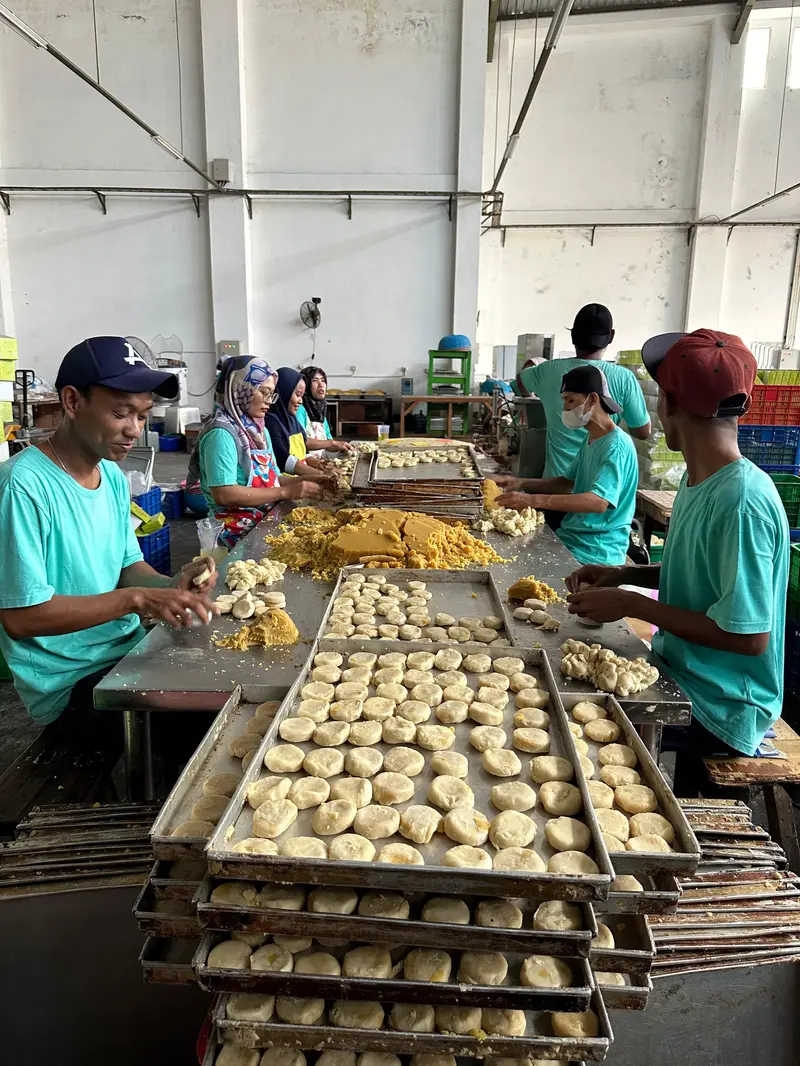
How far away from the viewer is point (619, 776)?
1306 millimetres

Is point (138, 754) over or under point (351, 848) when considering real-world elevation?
under

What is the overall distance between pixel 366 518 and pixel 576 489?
1291mm

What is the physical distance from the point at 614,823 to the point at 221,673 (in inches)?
43.4

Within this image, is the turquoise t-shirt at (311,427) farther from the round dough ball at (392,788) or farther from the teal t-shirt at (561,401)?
the round dough ball at (392,788)

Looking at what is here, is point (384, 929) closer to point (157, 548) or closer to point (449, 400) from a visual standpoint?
point (157, 548)

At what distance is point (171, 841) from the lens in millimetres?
1004

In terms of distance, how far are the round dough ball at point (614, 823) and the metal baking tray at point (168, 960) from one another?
0.73m

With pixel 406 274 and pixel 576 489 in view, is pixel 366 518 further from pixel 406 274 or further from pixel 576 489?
pixel 406 274

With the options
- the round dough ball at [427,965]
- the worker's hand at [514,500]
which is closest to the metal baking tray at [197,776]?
the round dough ball at [427,965]

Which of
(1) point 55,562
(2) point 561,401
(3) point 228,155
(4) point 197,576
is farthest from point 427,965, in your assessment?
(3) point 228,155

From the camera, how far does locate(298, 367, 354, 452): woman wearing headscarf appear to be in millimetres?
5754

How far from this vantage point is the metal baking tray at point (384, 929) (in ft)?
2.94

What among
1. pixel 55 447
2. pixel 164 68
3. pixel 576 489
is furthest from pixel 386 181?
pixel 55 447

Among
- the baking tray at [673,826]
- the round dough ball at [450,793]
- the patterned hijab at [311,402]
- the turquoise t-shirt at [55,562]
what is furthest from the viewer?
the patterned hijab at [311,402]
